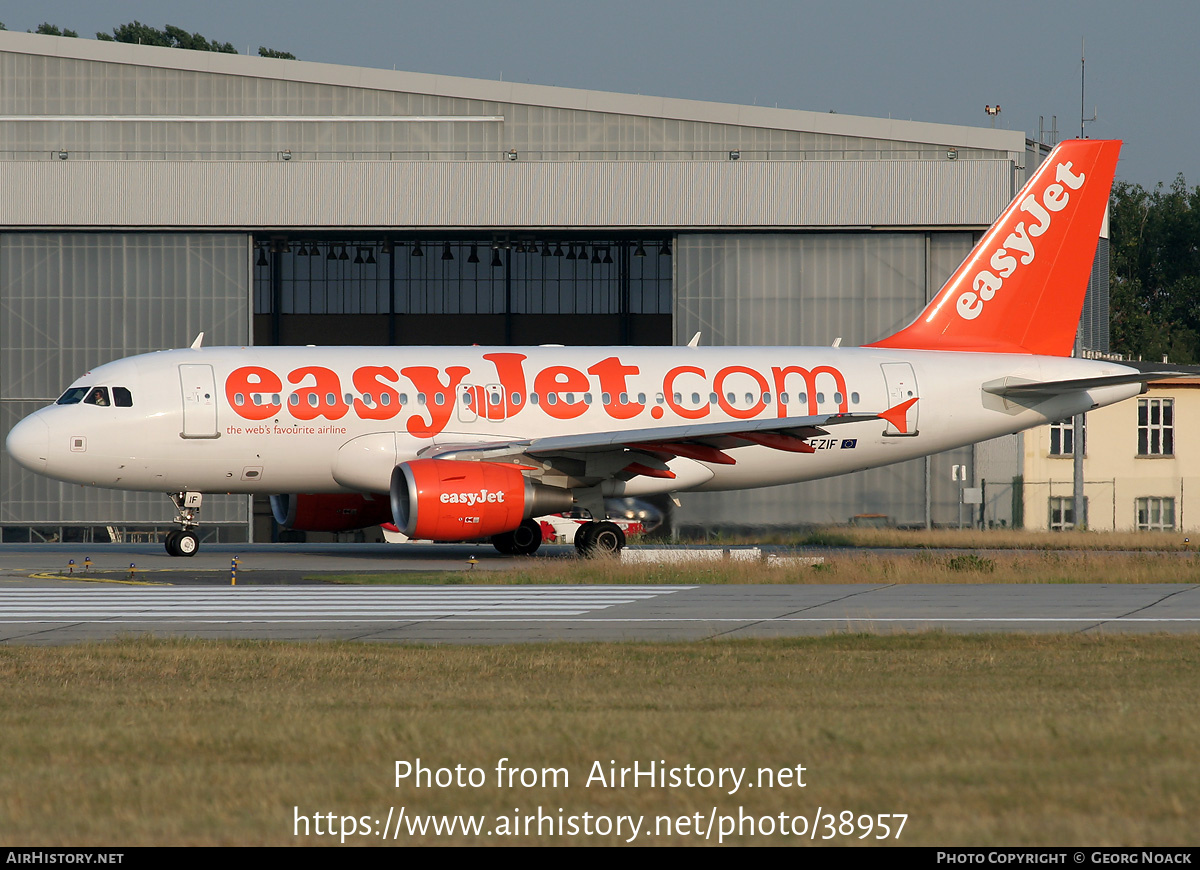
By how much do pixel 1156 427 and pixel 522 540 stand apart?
22.9 metres

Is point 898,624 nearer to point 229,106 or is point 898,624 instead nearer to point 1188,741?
point 1188,741

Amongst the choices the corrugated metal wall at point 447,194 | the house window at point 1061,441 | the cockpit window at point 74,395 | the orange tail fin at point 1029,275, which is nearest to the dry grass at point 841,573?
the cockpit window at point 74,395

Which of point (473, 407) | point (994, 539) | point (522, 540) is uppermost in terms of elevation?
point (473, 407)

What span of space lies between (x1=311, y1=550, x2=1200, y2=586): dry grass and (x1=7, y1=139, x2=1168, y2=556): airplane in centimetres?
252

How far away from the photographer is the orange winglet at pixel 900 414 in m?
26.8

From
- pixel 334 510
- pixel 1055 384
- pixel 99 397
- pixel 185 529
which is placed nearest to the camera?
pixel 99 397

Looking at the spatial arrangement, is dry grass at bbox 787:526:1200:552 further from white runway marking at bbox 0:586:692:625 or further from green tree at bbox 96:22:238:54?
green tree at bbox 96:22:238:54

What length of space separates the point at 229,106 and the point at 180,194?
2804mm

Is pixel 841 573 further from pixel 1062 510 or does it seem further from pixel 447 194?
pixel 1062 510

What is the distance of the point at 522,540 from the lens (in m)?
27.3

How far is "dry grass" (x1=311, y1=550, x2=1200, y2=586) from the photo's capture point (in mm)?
19812

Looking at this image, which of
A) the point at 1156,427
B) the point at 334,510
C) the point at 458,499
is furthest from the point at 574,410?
the point at 1156,427

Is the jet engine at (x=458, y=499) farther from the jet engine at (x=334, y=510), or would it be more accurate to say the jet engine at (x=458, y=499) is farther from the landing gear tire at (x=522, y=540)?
the jet engine at (x=334, y=510)

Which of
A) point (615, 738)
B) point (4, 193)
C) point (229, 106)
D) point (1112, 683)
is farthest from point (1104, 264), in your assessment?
point (615, 738)
